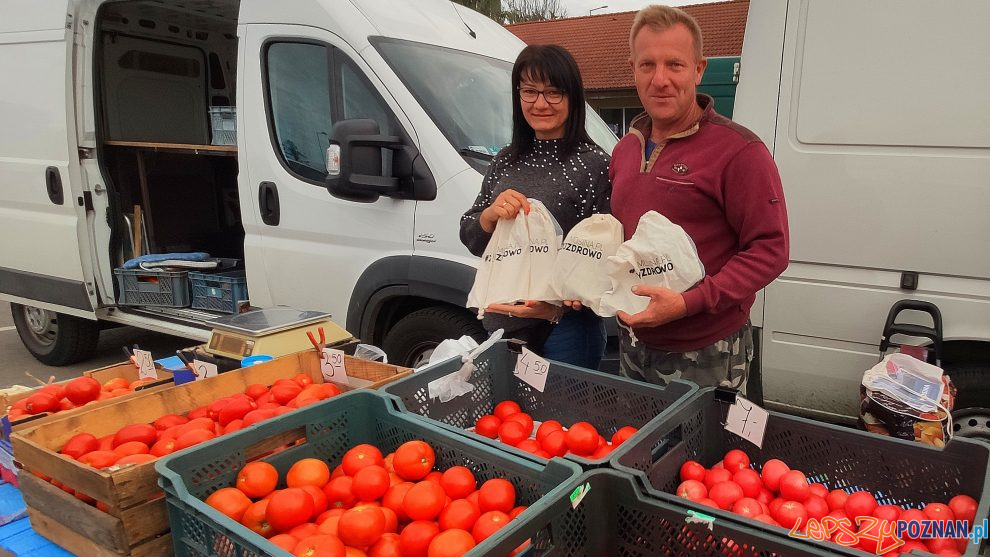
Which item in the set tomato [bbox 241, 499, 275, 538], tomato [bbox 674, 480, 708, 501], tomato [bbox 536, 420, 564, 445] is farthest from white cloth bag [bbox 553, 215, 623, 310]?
tomato [bbox 241, 499, 275, 538]

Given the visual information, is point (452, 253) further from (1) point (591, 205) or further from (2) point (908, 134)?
(2) point (908, 134)

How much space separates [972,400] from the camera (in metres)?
2.77

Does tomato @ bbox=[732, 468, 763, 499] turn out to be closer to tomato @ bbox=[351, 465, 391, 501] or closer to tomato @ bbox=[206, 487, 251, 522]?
tomato @ bbox=[351, 465, 391, 501]

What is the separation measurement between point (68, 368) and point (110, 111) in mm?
2208

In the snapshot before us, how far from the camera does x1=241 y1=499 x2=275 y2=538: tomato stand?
147 cm

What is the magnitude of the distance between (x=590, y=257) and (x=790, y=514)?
868 millimetres

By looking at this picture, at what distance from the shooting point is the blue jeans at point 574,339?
244 centimetres

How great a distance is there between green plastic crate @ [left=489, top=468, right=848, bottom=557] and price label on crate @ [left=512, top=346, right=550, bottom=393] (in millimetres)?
706

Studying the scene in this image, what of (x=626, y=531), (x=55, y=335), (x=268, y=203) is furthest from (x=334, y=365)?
(x=55, y=335)

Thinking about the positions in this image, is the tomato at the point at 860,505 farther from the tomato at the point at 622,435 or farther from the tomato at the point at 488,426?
the tomato at the point at 488,426

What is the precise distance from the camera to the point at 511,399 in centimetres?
224

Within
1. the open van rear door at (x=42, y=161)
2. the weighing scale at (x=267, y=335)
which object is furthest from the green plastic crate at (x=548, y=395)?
the open van rear door at (x=42, y=161)

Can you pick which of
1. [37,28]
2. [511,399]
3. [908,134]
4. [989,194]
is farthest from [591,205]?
[37,28]

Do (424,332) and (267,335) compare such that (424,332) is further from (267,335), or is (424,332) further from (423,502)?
(423,502)
